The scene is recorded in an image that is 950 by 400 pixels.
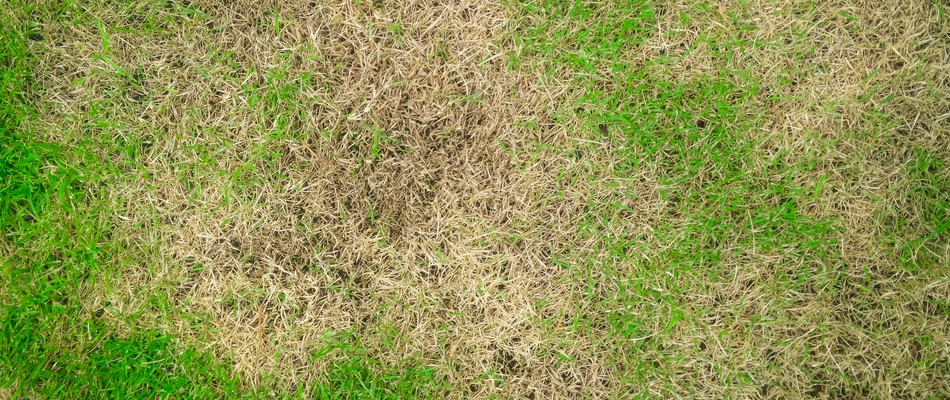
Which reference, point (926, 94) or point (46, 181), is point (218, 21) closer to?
point (46, 181)

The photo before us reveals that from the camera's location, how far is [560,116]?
6.29 ft

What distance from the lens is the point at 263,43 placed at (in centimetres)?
197

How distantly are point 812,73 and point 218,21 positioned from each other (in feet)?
7.83

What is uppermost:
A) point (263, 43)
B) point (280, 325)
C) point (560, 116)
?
point (263, 43)

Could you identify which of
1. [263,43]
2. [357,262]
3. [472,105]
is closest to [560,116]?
[472,105]

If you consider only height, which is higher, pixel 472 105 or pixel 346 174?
pixel 472 105

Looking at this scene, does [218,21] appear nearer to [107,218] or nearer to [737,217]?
[107,218]

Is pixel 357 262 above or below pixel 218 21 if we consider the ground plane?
below

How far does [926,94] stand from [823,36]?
1.49ft

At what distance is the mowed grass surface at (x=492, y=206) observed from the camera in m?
1.88

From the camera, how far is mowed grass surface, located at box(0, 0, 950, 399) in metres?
1.88

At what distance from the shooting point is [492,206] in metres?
1.92

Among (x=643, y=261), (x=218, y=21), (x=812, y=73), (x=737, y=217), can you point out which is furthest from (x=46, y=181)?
(x=812, y=73)

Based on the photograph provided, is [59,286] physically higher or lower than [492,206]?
lower
